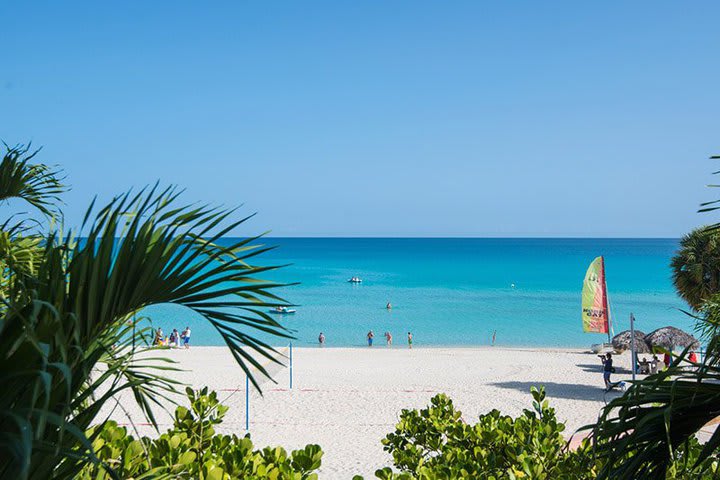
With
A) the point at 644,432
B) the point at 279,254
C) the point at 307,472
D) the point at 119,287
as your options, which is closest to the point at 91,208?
the point at 119,287

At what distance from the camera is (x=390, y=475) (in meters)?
3.02

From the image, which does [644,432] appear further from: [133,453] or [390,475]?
[133,453]

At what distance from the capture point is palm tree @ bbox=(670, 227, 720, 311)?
713 inches

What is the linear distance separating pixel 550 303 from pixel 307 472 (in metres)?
58.2

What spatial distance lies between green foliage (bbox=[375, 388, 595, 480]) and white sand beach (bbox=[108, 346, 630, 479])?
22.6 feet

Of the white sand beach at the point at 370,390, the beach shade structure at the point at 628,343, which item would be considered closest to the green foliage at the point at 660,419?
the white sand beach at the point at 370,390

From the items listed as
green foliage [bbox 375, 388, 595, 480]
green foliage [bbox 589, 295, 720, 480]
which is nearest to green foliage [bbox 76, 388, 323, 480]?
green foliage [bbox 375, 388, 595, 480]

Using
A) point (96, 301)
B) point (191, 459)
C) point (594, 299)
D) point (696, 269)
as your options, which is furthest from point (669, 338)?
point (96, 301)

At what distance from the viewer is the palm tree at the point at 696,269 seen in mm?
18109

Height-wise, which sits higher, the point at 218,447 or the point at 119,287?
the point at 119,287

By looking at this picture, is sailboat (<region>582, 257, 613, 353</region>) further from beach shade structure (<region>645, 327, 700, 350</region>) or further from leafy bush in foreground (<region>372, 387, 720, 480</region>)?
leafy bush in foreground (<region>372, 387, 720, 480</region>)

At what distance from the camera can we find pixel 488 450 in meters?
3.86

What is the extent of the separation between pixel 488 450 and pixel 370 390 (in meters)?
15.4

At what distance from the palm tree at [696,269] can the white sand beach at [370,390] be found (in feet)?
12.9
